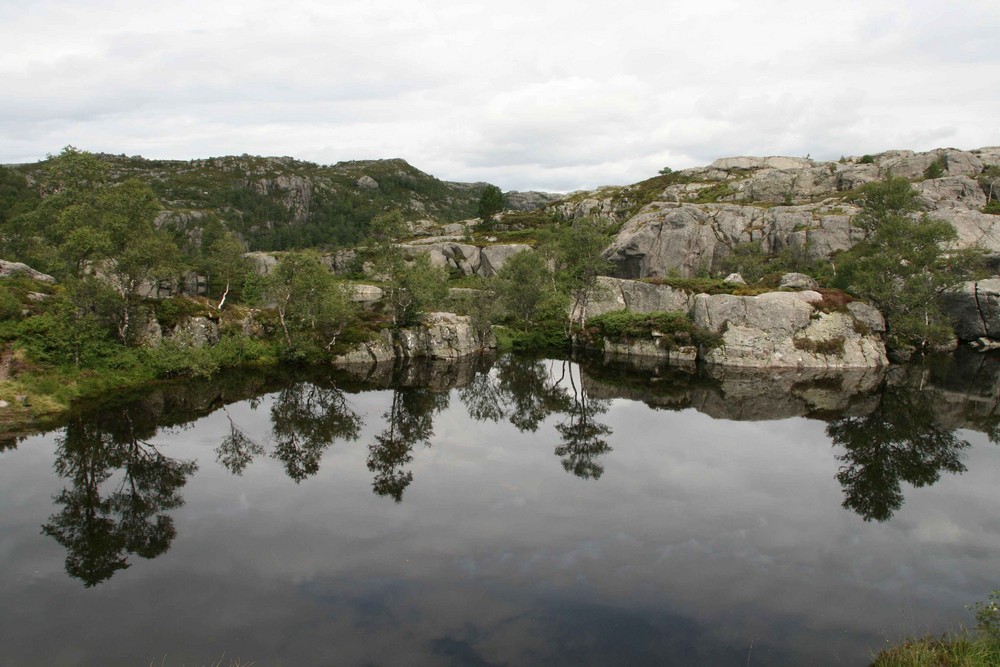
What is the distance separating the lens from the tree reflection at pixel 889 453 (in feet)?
81.5

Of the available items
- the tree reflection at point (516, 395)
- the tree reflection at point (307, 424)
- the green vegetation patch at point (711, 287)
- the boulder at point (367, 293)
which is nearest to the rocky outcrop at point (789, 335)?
the green vegetation patch at point (711, 287)

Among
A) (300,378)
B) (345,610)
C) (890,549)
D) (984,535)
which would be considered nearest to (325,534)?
(345,610)

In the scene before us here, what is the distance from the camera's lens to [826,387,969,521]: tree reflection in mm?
24844

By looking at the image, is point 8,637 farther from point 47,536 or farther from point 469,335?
point 469,335

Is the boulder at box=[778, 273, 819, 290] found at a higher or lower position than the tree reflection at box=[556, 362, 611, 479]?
higher

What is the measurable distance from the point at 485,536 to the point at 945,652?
13.5 m

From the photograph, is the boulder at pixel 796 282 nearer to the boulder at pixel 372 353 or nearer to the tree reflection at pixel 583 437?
the tree reflection at pixel 583 437

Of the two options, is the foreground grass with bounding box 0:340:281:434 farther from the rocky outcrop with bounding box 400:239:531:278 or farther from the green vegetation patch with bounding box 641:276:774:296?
the rocky outcrop with bounding box 400:239:531:278

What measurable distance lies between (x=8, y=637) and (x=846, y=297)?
68979 mm

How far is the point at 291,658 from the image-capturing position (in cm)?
1458

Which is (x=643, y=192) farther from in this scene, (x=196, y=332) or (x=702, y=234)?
(x=196, y=332)

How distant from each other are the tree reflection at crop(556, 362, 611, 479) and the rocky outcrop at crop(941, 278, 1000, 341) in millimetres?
52220

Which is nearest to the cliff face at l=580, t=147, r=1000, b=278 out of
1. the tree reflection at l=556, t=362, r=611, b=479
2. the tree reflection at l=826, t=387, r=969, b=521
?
the tree reflection at l=556, t=362, r=611, b=479

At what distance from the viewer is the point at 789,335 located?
56500 millimetres
